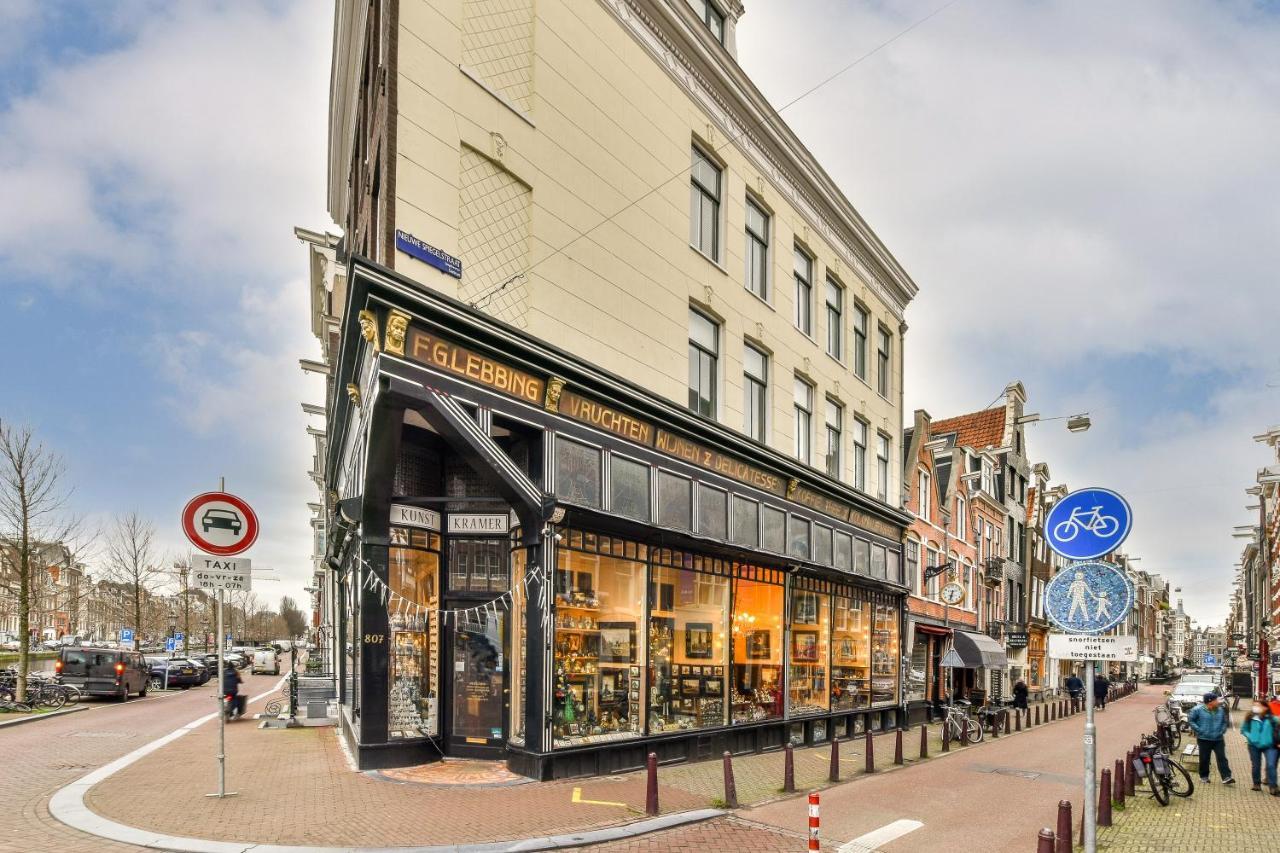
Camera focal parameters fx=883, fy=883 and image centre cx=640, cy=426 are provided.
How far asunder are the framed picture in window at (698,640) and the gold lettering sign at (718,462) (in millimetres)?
2988

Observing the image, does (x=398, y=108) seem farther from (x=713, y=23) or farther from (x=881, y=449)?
(x=881, y=449)

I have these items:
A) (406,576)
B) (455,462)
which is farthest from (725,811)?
(455,462)

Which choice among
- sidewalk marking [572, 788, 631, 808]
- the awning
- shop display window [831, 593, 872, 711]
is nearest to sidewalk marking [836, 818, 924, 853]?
sidewalk marking [572, 788, 631, 808]

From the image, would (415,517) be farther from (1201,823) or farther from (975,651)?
(975,651)

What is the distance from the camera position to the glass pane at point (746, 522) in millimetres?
17766

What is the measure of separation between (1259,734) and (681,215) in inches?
551

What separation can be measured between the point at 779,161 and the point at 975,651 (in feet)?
60.2

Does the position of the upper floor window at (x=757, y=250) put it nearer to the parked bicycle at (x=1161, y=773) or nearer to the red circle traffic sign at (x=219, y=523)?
the parked bicycle at (x=1161, y=773)

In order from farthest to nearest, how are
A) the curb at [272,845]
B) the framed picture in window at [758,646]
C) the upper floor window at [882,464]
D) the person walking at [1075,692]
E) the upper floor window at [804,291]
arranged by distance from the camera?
the person walking at [1075,692] < the upper floor window at [882,464] < the upper floor window at [804,291] < the framed picture in window at [758,646] < the curb at [272,845]

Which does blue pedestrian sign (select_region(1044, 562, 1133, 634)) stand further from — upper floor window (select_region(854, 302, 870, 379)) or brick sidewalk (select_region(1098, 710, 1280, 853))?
upper floor window (select_region(854, 302, 870, 379))

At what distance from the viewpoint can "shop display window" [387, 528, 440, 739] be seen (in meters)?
13.7

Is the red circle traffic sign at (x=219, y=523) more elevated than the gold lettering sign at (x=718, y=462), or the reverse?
the gold lettering sign at (x=718, y=462)

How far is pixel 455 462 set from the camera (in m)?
14.9

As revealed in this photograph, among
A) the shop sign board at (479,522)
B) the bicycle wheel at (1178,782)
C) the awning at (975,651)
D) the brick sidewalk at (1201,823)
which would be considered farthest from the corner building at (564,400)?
the awning at (975,651)
